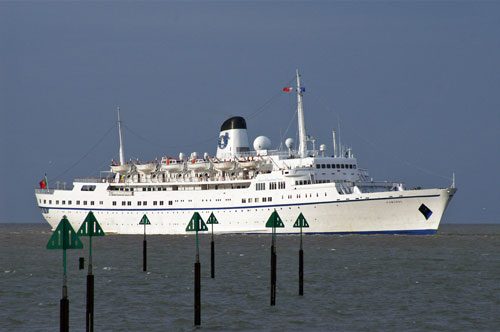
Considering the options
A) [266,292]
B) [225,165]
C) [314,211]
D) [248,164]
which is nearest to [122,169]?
[225,165]

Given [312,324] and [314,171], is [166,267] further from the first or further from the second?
[314,171]

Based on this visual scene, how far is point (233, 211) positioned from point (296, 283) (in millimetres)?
32175

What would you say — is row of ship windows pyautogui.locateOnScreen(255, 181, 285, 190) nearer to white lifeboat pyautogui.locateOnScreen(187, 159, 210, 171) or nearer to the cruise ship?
the cruise ship

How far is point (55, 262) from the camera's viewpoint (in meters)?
43.4

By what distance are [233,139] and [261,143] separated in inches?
176

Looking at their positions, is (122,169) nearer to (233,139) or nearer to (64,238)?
(233,139)

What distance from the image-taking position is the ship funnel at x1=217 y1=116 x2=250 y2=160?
74.0 meters

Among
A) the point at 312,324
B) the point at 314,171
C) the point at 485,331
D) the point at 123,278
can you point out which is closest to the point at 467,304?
the point at 485,331

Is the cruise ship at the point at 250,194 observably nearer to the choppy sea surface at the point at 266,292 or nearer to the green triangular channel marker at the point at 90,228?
the choppy sea surface at the point at 266,292

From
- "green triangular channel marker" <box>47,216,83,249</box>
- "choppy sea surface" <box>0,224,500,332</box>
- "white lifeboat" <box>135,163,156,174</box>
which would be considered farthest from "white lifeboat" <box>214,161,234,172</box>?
"green triangular channel marker" <box>47,216,83,249</box>

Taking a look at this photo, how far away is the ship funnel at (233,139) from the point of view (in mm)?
74000

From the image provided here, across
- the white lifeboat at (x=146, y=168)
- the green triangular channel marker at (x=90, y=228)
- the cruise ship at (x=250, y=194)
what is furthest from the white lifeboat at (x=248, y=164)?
the green triangular channel marker at (x=90, y=228)

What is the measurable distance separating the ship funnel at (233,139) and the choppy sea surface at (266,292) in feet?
89.9

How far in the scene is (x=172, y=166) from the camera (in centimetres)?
7081
